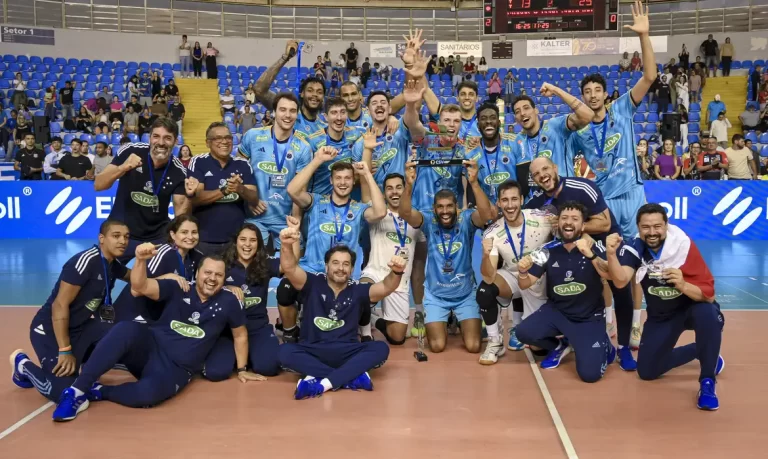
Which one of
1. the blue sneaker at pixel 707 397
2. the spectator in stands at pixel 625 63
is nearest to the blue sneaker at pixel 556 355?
the blue sneaker at pixel 707 397

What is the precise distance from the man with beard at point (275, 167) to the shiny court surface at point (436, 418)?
1.79 meters

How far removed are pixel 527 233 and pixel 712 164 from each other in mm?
9537

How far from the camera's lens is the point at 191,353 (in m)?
5.41

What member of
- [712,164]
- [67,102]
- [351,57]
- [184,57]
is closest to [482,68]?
[351,57]

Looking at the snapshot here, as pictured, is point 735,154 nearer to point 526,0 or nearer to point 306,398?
point 526,0

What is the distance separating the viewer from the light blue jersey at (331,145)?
711 cm

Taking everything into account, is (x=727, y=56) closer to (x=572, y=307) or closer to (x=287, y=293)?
(x=572, y=307)

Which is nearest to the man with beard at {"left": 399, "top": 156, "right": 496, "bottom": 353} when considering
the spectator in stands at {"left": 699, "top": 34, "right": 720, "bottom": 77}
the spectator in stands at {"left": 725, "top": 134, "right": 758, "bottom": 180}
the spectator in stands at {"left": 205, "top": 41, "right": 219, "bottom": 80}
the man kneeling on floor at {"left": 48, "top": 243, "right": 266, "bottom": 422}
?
the man kneeling on floor at {"left": 48, "top": 243, "right": 266, "bottom": 422}

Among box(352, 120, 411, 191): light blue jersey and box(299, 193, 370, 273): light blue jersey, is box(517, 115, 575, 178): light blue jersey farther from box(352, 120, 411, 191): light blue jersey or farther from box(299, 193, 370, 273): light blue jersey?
box(299, 193, 370, 273): light blue jersey

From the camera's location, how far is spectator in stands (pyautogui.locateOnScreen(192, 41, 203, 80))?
81.6 feet

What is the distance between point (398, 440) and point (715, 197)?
1107 cm

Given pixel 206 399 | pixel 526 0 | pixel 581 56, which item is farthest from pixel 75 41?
pixel 206 399

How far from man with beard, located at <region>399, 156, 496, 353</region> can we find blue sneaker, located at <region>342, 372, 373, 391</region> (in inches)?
49.6

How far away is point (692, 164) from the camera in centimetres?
1477
